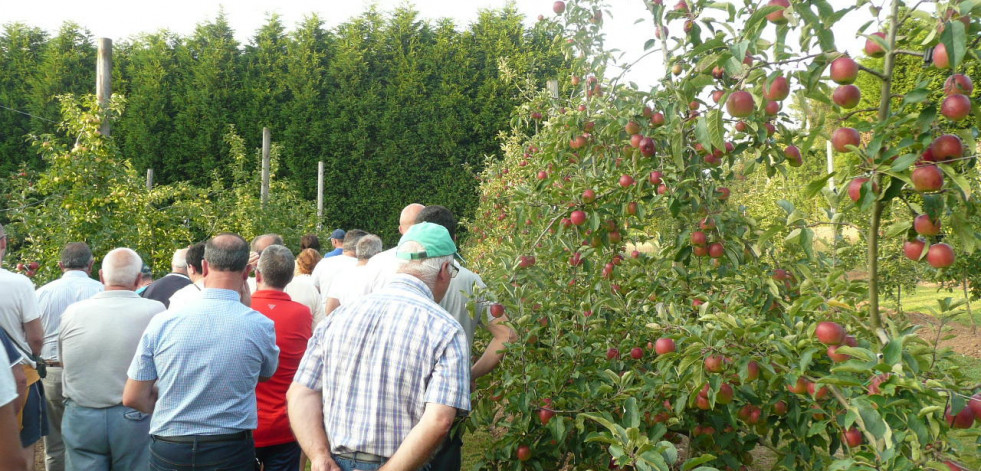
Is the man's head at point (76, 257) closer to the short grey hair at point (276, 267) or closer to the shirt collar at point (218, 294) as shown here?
the short grey hair at point (276, 267)

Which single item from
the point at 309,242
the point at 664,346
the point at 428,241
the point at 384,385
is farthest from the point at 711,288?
the point at 309,242

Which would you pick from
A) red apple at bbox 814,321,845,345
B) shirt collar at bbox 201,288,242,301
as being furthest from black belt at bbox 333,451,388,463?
red apple at bbox 814,321,845,345

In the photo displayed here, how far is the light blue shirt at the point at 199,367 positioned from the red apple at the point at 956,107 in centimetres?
225

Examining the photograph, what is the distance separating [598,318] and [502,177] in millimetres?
5192

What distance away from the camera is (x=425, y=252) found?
2.04 meters

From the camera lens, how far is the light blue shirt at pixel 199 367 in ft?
8.27

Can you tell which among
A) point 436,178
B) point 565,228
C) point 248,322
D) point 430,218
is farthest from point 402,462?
point 436,178

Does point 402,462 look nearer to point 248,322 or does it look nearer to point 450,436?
point 450,436

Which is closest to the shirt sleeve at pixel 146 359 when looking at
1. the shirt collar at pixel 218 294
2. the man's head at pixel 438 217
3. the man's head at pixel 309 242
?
the shirt collar at pixel 218 294

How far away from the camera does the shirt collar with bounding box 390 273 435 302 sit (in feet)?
6.59

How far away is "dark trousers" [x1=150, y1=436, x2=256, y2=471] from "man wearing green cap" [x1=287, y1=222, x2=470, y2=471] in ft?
2.44

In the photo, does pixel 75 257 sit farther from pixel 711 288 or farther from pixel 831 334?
pixel 831 334

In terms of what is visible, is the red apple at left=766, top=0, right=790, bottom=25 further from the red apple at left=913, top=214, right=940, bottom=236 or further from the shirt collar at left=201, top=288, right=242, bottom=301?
the shirt collar at left=201, top=288, right=242, bottom=301

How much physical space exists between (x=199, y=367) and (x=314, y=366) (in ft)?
2.48
